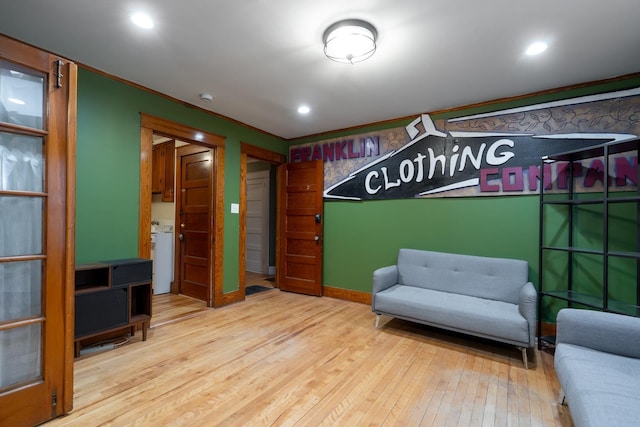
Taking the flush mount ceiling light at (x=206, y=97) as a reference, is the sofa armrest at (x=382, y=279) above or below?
below

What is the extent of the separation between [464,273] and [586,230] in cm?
121

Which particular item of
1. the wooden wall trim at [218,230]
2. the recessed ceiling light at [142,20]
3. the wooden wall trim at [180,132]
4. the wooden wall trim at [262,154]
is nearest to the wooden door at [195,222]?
the wooden wall trim at [218,230]

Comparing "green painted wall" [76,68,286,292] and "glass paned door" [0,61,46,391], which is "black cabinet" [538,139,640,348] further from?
"green painted wall" [76,68,286,292]

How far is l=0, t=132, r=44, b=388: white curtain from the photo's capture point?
1.56 m

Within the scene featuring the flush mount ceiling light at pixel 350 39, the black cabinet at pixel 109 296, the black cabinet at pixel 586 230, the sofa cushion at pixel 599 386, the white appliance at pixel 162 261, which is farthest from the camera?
the white appliance at pixel 162 261

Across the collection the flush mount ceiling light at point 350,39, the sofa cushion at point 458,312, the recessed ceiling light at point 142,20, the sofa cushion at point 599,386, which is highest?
the recessed ceiling light at point 142,20

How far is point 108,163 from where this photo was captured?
9.09 ft

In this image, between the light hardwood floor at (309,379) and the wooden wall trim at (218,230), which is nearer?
Result: the light hardwood floor at (309,379)

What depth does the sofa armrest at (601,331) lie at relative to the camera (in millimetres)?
1699

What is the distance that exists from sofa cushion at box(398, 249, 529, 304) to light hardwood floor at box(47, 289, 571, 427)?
1.68ft

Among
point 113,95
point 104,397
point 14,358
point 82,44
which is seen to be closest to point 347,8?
point 82,44

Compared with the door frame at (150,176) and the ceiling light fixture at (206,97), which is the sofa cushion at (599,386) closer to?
the door frame at (150,176)

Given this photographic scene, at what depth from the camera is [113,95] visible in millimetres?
2801

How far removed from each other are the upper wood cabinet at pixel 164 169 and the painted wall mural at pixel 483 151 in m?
2.58
